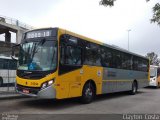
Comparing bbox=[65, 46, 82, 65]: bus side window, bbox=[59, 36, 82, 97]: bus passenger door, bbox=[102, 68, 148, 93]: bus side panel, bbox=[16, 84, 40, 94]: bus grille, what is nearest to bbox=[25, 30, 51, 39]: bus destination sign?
bbox=[59, 36, 82, 97]: bus passenger door

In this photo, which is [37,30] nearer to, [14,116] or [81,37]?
[81,37]

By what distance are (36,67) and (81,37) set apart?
3087mm

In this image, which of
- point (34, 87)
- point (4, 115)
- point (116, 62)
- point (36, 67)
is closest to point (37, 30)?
point (36, 67)

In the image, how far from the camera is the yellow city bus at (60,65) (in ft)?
38.7

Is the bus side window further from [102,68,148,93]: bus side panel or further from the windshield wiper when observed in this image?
[102,68,148,93]: bus side panel

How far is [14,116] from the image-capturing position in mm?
9859

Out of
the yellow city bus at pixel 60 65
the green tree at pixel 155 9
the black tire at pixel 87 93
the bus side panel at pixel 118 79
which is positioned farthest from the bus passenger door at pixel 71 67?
the green tree at pixel 155 9

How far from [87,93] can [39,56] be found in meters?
3.44

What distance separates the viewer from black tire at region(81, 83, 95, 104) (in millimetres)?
13984

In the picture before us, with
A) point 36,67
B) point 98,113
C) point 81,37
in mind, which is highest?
point 81,37

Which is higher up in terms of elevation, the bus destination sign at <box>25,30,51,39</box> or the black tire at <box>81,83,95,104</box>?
the bus destination sign at <box>25,30,51,39</box>

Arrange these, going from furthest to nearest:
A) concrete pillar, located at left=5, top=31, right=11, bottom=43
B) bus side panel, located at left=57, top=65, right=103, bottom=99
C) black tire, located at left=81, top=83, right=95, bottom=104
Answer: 1. concrete pillar, located at left=5, top=31, right=11, bottom=43
2. black tire, located at left=81, top=83, right=95, bottom=104
3. bus side panel, located at left=57, top=65, right=103, bottom=99

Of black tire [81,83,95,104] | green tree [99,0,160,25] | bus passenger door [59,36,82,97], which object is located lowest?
black tire [81,83,95,104]

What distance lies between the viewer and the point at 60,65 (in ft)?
39.6
